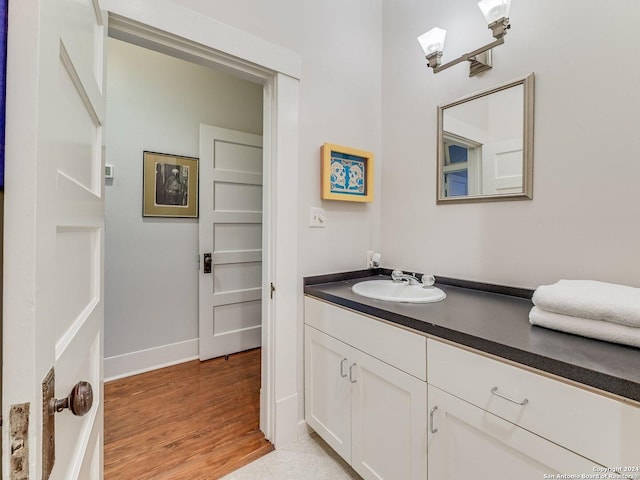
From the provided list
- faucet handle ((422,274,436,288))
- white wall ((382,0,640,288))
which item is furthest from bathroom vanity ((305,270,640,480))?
Answer: white wall ((382,0,640,288))

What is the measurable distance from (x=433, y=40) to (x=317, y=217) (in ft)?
3.58

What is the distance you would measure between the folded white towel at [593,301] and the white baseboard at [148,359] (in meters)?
2.50

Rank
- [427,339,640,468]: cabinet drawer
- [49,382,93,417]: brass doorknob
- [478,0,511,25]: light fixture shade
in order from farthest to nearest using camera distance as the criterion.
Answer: [478,0,511,25]: light fixture shade, [427,339,640,468]: cabinet drawer, [49,382,93,417]: brass doorknob

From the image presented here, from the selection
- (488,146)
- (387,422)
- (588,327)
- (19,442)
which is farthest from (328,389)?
(488,146)

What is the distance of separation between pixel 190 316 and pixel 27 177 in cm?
241

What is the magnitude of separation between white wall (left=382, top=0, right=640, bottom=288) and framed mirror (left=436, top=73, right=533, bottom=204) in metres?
0.04

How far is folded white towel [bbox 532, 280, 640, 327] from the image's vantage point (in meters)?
0.77

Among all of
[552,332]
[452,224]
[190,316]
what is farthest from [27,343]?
[190,316]

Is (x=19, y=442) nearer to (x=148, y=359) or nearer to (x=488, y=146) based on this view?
(x=488, y=146)

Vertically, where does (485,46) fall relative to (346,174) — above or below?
above

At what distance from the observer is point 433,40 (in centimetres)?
153

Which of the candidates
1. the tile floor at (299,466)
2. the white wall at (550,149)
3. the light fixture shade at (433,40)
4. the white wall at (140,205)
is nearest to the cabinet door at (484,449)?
the tile floor at (299,466)

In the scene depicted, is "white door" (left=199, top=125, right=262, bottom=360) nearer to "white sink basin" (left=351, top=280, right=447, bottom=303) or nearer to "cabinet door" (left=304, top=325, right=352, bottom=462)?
"cabinet door" (left=304, top=325, right=352, bottom=462)

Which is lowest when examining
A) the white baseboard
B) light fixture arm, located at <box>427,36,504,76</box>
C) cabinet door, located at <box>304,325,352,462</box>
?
the white baseboard
